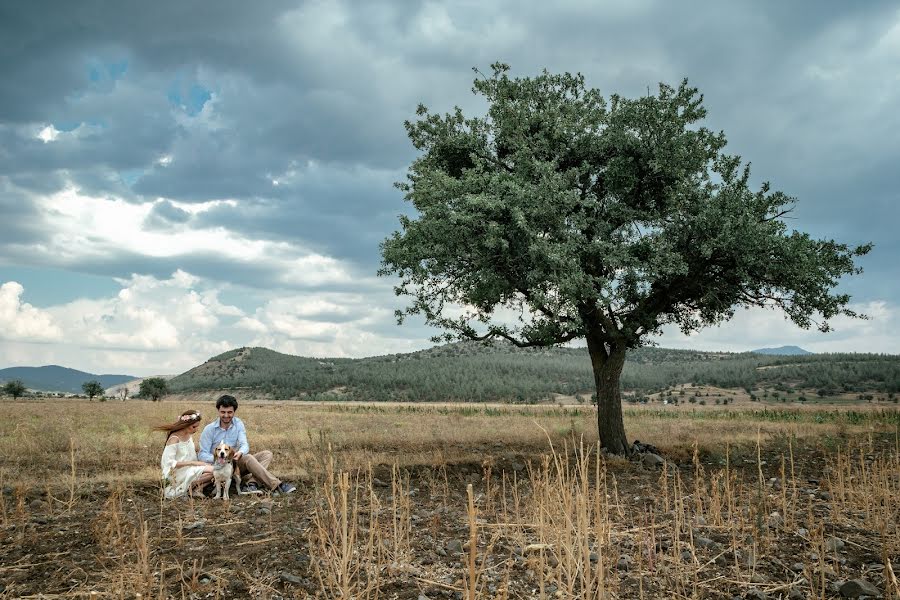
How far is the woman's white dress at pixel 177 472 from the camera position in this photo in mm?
10656

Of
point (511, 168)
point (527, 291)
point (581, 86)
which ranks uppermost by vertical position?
point (581, 86)

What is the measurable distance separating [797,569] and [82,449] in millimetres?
21311

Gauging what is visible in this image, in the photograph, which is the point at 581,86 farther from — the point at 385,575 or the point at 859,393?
the point at 859,393

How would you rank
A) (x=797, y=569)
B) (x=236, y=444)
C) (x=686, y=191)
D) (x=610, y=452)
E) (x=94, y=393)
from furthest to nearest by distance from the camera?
(x=94, y=393)
(x=610, y=452)
(x=686, y=191)
(x=236, y=444)
(x=797, y=569)

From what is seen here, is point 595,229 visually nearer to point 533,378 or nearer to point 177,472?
point 177,472

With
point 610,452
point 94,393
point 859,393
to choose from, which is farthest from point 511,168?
point 859,393

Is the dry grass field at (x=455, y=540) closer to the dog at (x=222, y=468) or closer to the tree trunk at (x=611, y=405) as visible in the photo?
the dog at (x=222, y=468)

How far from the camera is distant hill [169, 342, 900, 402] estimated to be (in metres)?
124

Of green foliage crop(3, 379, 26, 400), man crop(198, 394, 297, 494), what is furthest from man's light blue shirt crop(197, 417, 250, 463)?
green foliage crop(3, 379, 26, 400)

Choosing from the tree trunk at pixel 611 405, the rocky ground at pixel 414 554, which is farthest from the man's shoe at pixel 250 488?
the tree trunk at pixel 611 405

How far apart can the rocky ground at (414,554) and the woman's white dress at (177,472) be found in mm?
448

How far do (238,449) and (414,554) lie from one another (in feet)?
19.4

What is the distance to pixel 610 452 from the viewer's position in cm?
1867

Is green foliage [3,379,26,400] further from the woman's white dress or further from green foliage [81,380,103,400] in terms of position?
the woman's white dress
